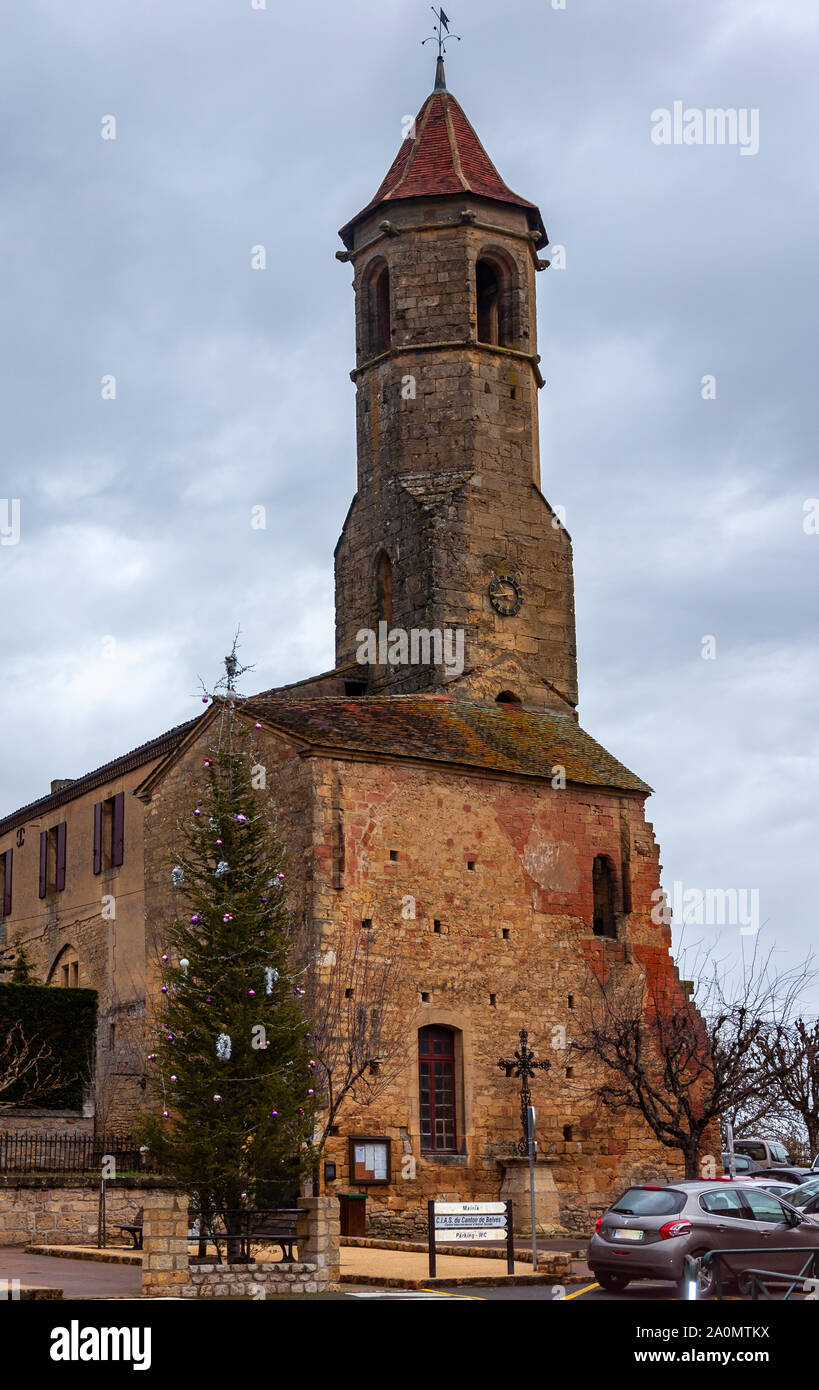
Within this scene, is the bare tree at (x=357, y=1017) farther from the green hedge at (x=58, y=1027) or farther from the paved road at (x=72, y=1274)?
the green hedge at (x=58, y=1027)

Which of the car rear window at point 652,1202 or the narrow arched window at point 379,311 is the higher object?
the narrow arched window at point 379,311

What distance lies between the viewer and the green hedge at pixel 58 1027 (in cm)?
3222

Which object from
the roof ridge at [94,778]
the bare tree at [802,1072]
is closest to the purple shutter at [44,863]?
the roof ridge at [94,778]

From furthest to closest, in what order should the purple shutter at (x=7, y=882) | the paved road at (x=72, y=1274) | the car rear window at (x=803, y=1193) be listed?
the purple shutter at (x=7, y=882) < the car rear window at (x=803, y=1193) < the paved road at (x=72, y=1274)

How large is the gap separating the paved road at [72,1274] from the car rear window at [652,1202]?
16.7 feet

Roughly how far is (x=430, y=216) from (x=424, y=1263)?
21250 millimetres

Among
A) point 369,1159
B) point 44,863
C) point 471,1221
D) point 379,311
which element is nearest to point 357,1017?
point 369,1159

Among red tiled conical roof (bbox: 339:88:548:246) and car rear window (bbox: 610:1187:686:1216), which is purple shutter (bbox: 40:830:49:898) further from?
car rear window (bbox: 610:1187:686:1216)

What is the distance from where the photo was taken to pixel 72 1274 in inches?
728

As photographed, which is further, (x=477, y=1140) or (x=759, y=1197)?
(x=477, y=1140)

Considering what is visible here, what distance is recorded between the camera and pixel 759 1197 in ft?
58.0

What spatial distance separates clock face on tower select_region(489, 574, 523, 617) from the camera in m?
31.9

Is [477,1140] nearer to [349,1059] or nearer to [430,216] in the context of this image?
[349,1059]
